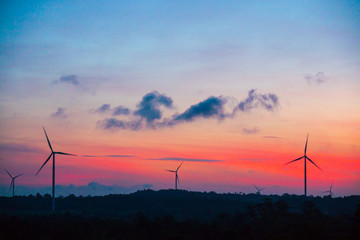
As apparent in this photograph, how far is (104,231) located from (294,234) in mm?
34966

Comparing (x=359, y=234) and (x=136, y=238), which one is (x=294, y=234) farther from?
(x=136, y=238)

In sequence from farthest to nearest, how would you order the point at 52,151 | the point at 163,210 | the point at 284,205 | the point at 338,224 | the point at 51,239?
the point at 163,210 < the point at 52,151 < the point at 284,205 < the point at 338,224 < the point at 51,239

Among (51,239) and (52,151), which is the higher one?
(52,151)

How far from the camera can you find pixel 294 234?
3410 inches

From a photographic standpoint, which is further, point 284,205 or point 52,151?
point 52,151

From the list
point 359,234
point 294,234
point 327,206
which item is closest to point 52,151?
point 294,234

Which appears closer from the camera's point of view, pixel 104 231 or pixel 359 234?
pixel 359 234

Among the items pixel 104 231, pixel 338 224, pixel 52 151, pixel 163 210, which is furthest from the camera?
pixel 163 210

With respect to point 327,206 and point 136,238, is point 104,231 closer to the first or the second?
point 136,238

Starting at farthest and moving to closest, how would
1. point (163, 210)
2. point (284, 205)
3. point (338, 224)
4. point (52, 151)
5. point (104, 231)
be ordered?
point (163, 210), point (52, 151), point (284, 205), point (338, 224), point (104, 231)

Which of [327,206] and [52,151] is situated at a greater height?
[52,151]

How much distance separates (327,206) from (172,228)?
112 meters

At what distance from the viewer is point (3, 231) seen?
289 ft

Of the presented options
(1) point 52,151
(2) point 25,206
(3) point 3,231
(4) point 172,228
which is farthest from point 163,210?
(3) point 3,231
